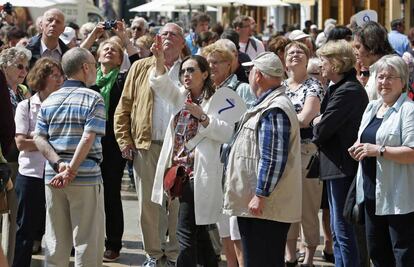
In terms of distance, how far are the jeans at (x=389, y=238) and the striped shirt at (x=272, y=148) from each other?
2.68ft

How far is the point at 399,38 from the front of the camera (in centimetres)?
1588

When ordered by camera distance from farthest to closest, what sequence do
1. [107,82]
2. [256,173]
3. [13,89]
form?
[107,82] < [13,89] < [256,173]

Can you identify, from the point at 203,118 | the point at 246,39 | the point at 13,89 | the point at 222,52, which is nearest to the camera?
the point at 203,118

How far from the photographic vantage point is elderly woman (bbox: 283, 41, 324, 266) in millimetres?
8688

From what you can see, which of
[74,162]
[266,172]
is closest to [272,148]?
[266,172]

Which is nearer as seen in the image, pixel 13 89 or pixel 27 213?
pixel 27 213

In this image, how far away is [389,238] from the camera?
712 cm

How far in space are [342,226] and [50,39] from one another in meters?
4.45

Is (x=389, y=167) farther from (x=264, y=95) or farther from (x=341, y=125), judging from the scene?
(x=264, y=95)

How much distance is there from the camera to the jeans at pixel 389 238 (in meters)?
6.92

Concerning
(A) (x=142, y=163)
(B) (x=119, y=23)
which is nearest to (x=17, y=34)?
(B) (x=119, y=23)

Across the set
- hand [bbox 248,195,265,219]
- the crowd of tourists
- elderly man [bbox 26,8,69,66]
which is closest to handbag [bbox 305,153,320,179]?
the crowd of tourists

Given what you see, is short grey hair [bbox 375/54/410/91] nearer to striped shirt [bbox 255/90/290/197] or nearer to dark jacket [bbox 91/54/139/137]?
striped shirt [bbox 255/90/290/197]

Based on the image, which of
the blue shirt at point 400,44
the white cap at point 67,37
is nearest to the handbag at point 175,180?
the white cap at point 67,37
